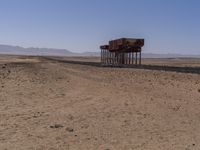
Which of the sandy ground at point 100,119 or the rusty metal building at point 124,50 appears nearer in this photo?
the sandy ground at point 100,119

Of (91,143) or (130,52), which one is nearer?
(91,143)

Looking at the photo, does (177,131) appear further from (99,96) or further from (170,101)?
(99,96)

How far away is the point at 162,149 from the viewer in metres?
8.44

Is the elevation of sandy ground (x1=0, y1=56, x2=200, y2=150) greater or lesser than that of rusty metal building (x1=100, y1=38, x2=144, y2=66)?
lesser

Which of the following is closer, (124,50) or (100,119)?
(100,119)

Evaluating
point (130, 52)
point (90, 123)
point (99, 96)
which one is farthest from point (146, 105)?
point (130, 52)

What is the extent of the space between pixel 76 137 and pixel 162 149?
185 cm

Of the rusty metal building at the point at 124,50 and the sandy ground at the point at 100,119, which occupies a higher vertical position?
the rusty metal building at the point at 124,50

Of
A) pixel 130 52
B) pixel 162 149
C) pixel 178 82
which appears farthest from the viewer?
pixel 130 52

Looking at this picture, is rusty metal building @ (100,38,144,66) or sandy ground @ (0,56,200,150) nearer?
sandy ground @ (0,56,200,150)

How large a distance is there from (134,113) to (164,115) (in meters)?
0.83

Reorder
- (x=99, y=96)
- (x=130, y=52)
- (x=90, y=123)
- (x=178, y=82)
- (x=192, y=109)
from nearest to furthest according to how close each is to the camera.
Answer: (x=90, y=123)
(x=192, y=109)
(x=99, y=96)
(x=178, y=82)
(x=130, y=52)

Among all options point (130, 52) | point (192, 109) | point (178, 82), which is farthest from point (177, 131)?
point (130, 52)

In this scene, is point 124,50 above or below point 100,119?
above
